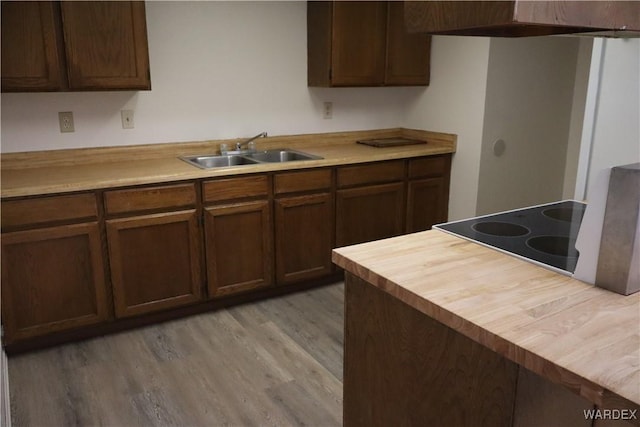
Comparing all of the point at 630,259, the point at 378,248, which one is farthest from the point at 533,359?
the point at 378,248

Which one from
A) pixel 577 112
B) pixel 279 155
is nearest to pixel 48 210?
pixel 279 155

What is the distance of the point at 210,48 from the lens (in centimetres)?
332

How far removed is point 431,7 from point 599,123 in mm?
1504

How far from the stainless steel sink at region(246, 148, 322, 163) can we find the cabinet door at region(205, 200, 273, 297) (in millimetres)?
509

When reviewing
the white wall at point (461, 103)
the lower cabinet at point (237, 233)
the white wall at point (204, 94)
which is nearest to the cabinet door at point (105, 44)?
the white wall at point (204, 94)

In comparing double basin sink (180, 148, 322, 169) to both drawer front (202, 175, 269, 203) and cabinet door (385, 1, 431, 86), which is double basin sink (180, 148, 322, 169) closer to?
drawer front (202, 175, 269, 203)

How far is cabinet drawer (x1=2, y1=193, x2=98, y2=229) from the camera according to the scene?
242 cm

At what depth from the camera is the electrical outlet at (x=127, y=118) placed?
10.3 ft

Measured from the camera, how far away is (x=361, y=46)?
3557mm

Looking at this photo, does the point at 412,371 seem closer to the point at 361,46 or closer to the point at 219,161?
the point at 219,161

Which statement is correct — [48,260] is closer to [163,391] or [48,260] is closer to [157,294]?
[157,294]

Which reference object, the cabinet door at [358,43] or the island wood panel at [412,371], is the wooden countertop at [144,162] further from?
the island wood panel at [412,371]

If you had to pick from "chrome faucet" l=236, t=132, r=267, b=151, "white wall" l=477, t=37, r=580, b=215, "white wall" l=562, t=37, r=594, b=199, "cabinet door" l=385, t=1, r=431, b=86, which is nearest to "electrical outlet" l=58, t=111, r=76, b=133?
"chrome faucet" l=236, t=132, r=267, b=151

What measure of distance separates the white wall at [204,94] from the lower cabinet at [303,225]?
2.15 feet
